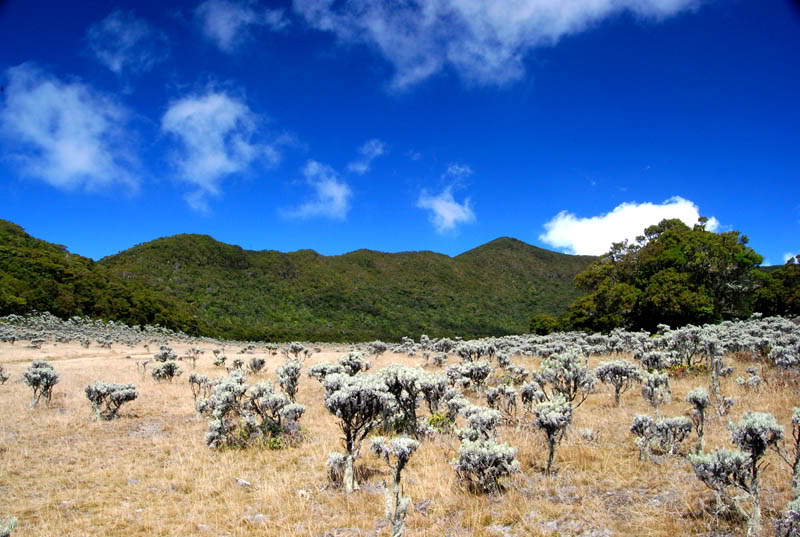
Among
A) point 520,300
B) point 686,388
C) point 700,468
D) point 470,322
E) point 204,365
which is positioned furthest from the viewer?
point 520,300

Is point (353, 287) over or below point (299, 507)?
over

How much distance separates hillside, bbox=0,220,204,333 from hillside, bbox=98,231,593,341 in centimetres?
1003

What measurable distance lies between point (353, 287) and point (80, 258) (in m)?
61.3

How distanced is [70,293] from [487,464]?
66.1 meters

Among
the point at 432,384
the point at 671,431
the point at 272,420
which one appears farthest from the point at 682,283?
the point at 272,420

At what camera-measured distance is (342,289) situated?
10750cm

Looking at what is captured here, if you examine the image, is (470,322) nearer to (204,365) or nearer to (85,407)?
(204,365)

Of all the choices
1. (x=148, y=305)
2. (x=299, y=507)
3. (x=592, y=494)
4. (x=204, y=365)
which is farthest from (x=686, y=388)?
(x=148, y=305)

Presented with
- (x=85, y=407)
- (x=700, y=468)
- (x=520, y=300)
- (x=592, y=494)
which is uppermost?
(x=520, y=300)

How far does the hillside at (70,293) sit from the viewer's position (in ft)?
161

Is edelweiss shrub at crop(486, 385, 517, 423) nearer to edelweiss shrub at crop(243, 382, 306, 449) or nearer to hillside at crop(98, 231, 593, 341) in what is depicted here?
edelweiss shrub at crop(243, 382, 306, 449)

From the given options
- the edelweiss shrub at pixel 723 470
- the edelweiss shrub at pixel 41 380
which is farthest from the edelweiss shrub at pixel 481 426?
the edelweiss shrub at pixel 41 380

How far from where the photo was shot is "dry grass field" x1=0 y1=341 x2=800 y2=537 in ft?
20.4

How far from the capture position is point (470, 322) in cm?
10056
